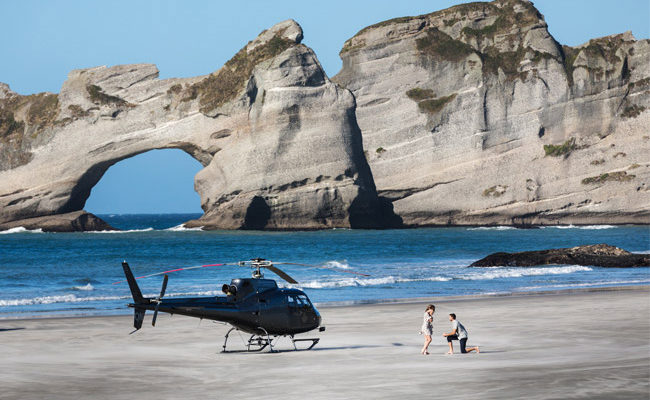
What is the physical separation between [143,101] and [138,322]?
80.1 meters

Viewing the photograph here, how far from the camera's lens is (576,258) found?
158 ft

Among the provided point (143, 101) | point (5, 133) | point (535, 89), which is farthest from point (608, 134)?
point (5, 133)

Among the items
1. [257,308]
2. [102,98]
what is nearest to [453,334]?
[257,308]

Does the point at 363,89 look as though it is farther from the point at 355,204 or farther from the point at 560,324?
the point at 560,324

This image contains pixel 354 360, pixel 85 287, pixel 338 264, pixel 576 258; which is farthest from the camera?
pixel 338 264

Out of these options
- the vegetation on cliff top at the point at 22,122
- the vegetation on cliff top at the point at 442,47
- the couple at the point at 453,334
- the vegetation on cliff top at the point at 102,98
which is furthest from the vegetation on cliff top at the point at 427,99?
the couple at the point at 453,334

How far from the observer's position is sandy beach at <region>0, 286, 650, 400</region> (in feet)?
47.2

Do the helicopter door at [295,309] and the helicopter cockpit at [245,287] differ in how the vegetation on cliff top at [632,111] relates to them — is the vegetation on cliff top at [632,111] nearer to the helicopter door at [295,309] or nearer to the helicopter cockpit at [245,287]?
the helicopter door at [295,309]

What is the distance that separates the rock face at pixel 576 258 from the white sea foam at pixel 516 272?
1123mm

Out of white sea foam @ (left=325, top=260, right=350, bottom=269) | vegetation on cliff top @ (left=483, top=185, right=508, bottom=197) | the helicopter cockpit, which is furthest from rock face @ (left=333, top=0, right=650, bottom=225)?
the helicopter cockpit

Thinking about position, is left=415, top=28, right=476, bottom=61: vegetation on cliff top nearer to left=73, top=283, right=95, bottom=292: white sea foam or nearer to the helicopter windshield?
left=73, top=283, right=95, bottom=292: white sea foam

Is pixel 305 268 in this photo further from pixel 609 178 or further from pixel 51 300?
pixel 609 178

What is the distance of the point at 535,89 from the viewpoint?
10262 cm

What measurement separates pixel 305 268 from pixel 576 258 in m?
13.9
